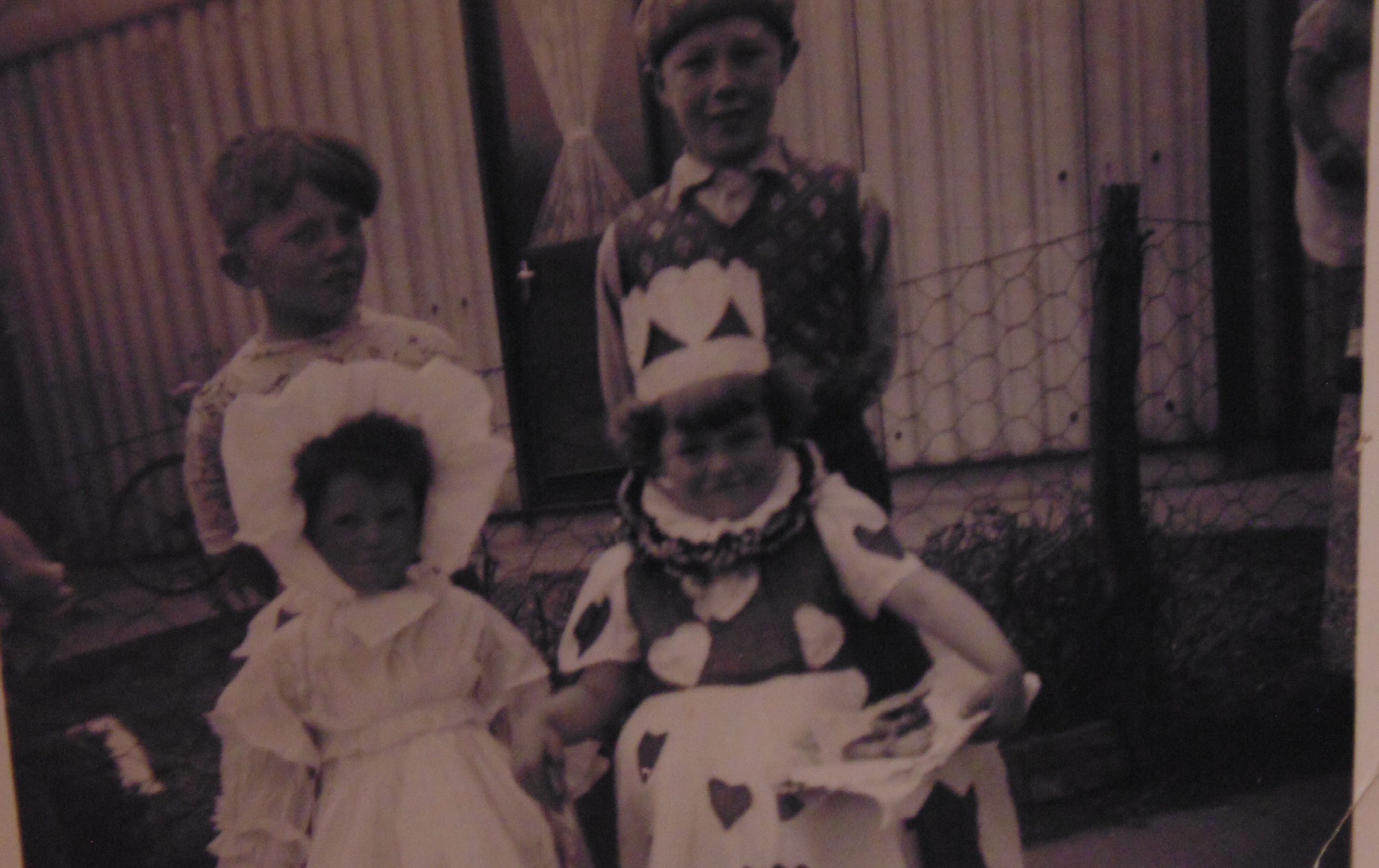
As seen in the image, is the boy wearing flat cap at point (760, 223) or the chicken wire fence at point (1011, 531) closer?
the boy wearing flat cap at point (760, 223)

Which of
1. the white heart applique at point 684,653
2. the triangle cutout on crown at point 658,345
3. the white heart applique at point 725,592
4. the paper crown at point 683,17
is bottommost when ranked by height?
the white heart applique at point 684,653

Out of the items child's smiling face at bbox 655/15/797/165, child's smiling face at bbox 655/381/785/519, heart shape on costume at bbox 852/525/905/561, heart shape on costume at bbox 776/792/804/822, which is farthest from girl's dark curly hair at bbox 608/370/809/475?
heart shape on costume at bbox 776/792/804/822

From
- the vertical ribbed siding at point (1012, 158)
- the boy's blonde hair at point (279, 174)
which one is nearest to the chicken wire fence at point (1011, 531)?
the vertical ribbed siding at point (1012, 158)

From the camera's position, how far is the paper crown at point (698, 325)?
3.07ft

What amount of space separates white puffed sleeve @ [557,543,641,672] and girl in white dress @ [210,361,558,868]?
2.5 inches

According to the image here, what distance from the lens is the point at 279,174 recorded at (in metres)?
1.00

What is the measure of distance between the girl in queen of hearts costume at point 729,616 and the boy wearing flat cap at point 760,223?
3cm

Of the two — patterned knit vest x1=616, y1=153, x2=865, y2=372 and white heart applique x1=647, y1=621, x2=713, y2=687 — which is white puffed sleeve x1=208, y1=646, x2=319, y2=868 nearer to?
white heart applique x1=647, y1=621, x2=713, y2=687

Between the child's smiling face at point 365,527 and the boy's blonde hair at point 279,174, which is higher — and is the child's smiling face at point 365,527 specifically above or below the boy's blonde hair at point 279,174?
below

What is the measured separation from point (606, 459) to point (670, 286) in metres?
0.19

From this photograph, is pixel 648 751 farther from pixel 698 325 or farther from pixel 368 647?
pixel 698 325

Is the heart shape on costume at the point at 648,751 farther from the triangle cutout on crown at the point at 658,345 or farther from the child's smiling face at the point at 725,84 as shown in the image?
the child's smiling face at the point at 725,84

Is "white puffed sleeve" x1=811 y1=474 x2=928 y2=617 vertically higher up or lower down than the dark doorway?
lower down

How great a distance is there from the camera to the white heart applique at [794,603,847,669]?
946 mm
